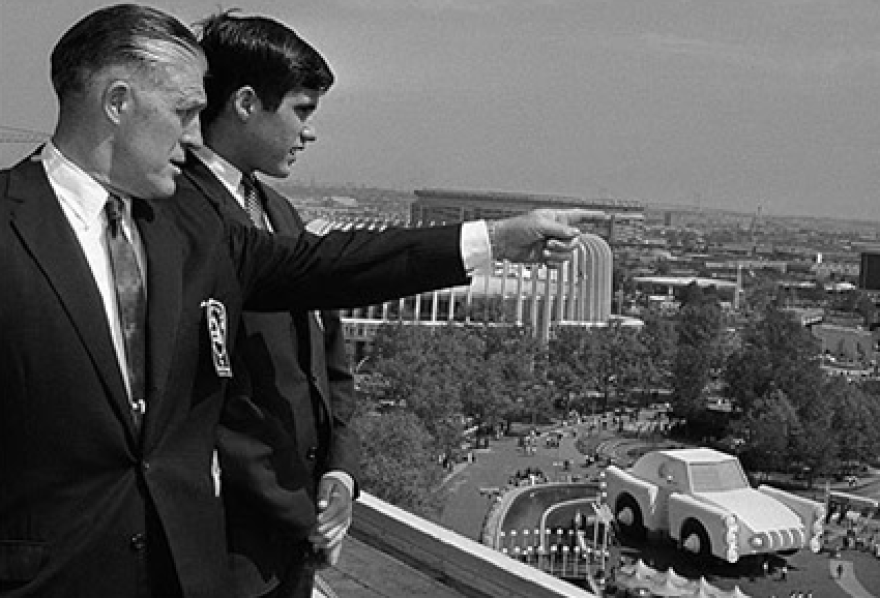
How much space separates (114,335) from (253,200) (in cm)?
37

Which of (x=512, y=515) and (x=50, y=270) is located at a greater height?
(x=50, y=270)

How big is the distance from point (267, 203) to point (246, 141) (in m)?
0.08

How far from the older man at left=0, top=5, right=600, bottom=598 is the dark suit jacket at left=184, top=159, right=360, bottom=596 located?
0.08 m

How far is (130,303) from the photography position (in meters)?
0.89

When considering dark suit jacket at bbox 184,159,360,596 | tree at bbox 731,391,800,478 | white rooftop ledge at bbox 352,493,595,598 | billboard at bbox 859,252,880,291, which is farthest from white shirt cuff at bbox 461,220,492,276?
billboard at bbox 859,252,880,291

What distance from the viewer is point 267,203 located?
123 cm

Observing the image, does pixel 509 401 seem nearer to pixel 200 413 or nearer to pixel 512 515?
pixel 512 515

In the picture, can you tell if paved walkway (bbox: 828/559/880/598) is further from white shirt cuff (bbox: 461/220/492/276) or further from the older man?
the older man

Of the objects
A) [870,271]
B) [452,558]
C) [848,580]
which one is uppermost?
[452,558]

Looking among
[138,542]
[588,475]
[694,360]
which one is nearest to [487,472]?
[588,475]

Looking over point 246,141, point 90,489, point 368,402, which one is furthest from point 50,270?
point 368,402

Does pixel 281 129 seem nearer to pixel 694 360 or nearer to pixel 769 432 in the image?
pixel 769 432

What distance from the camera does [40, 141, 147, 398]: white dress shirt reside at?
0.87 meters

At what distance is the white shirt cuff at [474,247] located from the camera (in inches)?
41.5
